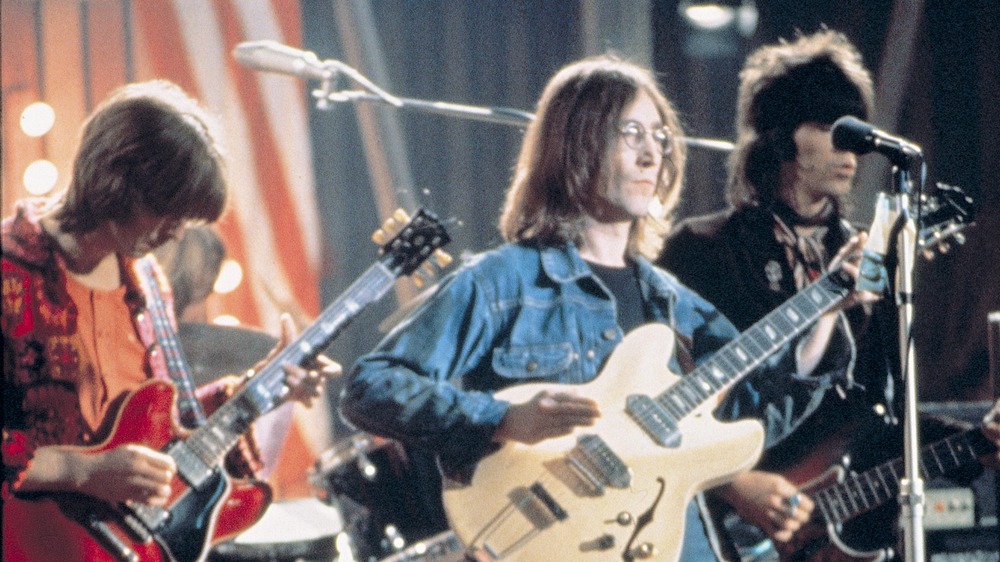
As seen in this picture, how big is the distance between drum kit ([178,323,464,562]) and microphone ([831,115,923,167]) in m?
1.52

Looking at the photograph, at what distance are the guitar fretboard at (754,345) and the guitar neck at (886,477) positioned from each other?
567mm

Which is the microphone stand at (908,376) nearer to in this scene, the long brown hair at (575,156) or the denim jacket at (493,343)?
the denim jacket at (493,343)

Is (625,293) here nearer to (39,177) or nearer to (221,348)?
(221,348)

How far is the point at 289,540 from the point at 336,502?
178 mm

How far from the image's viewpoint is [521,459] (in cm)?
276

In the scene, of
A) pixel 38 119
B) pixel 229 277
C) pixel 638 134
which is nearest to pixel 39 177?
pixel 38 119

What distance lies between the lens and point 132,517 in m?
2.89

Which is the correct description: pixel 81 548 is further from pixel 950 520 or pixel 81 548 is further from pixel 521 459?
pixel 950 520

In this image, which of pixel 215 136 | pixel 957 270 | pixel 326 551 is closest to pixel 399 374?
pixel 215 136

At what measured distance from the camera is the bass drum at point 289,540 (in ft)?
11.9

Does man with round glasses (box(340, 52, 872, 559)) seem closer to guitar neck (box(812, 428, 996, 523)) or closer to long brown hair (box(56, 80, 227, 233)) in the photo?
guitar neck (box(812, 428, 996, 523))

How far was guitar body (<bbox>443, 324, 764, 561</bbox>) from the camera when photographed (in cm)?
272

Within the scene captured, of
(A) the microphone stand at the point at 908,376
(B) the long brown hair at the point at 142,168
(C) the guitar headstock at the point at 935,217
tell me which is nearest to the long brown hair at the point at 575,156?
(C) the guitar headstock at the point at 935,217

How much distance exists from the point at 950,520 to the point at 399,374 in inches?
77.6
